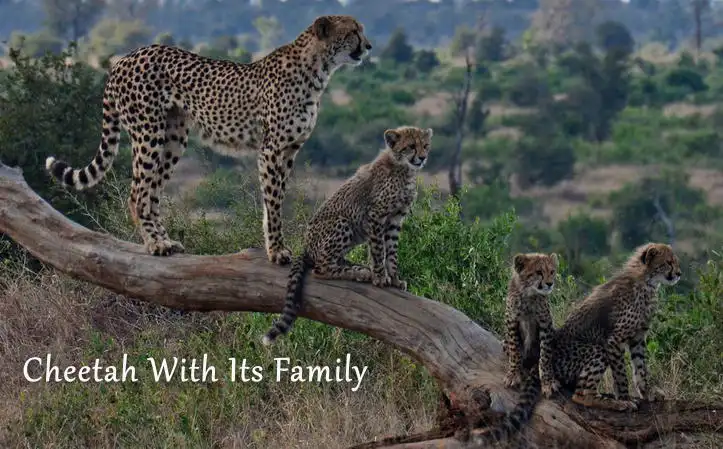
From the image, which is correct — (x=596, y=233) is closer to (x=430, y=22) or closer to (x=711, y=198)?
(x=711, y=198)

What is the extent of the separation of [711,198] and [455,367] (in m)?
24.3

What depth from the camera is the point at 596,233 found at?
2277cm

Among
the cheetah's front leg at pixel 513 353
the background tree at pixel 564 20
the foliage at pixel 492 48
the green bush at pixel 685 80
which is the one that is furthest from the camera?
the background tree at pixel 564 20

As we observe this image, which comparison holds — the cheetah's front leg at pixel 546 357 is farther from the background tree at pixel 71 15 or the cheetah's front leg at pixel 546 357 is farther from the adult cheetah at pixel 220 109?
the background tree at pixel 71 15

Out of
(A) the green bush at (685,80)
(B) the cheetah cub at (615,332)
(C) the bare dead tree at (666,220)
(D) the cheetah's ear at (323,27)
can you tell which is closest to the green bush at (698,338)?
(B) the cheetah cub at (615,332)

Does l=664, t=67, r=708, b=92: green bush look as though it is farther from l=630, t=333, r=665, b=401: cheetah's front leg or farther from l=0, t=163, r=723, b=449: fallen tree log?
l=630, t=333, r=665, b=401: cheetah's front leg

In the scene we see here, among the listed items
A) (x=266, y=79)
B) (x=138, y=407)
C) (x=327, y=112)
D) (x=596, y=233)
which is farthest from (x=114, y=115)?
(x=327, y=112)

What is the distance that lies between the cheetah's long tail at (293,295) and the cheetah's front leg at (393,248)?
1.03ft

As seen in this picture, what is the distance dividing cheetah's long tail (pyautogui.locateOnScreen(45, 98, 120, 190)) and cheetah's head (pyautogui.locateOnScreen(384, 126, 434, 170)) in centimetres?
146

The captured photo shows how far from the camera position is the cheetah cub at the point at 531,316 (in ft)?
14.4

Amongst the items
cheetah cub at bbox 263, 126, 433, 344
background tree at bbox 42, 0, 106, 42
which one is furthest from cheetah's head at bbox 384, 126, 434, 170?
background tree at bbox 42, 0, 106, 42

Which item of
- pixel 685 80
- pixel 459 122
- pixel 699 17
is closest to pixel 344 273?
pixel 459 122

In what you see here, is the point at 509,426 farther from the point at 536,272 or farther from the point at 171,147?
the point at 171,147

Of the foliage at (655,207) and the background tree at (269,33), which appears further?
the background tree at (269,33)
